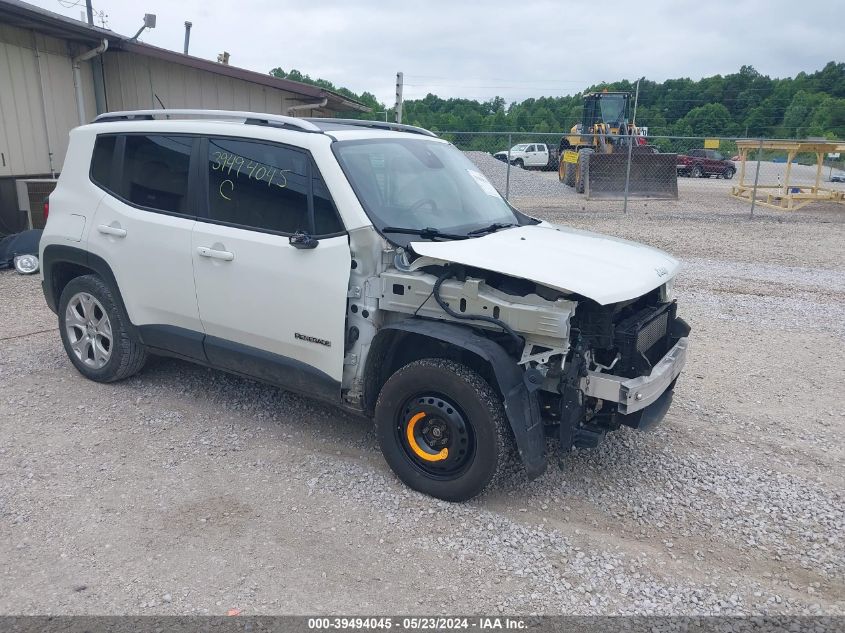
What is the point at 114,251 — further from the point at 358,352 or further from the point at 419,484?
the point at 419,484

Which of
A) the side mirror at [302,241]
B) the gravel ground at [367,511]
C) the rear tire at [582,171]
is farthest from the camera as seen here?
the rear tire at [582,171]

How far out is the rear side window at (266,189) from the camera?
161 inches

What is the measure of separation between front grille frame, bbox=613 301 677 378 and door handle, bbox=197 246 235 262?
2435 mm

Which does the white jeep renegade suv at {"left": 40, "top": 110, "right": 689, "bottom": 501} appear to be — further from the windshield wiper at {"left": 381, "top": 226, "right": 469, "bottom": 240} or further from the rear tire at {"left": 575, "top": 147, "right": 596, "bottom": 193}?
the rear tire at {"left": 575, "top": 147, "right": 596, "bottom": 193}

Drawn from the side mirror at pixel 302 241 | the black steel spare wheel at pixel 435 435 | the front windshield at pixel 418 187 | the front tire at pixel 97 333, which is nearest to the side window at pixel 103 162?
the front tire at pixel 97 333

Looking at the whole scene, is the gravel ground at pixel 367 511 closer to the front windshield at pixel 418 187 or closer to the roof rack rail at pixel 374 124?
the front windshield at pixel 418 187

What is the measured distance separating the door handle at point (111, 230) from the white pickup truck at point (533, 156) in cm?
3256

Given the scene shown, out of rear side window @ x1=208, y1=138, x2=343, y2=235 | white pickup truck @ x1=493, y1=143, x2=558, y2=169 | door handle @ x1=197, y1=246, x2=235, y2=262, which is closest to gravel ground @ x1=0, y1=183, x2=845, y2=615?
door handle @ x1=197, y1=246, x2=235, y2=262

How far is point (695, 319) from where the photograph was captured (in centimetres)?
774

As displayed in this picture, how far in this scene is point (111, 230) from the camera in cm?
493

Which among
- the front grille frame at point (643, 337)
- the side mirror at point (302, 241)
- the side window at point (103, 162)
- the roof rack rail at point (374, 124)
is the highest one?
the roof rack rail at point (374, 124)

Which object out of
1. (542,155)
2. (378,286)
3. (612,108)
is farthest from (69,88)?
(542,155)

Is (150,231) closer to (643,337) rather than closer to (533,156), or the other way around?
(643,337)

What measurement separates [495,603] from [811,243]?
13062 mm
